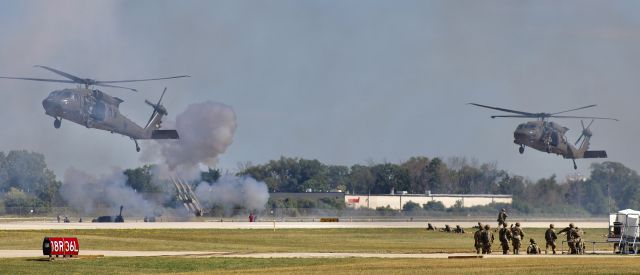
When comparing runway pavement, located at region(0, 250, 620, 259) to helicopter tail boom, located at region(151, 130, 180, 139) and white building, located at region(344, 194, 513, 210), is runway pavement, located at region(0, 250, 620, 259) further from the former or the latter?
white building, located at region(344, 194, 513, 210)

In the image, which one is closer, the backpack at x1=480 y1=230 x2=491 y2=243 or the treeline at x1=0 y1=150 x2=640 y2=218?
the backpack at x1=480 y1=230 x2=491 y2=243

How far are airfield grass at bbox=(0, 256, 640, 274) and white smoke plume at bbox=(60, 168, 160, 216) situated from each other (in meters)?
80.4

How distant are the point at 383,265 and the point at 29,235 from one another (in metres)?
37.3

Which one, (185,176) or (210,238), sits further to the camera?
(185,176)

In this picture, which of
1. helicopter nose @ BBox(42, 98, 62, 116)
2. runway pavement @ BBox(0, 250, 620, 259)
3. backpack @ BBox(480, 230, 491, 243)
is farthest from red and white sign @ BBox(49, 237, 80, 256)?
helicopter nose @ BBox(42, 98, 62, 116)

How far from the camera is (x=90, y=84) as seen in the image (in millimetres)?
95812

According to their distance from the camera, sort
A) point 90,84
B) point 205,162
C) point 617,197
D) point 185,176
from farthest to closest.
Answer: point 617,197
point 185,176
point 205,162
point 90,84

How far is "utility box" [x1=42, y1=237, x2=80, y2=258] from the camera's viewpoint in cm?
5653

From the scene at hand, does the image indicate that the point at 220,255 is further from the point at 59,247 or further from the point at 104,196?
the point at 104,196

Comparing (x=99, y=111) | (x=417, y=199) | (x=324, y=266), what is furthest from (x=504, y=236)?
(x=417, y=199)

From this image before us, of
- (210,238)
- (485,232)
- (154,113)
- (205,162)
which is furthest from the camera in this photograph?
(205,162)

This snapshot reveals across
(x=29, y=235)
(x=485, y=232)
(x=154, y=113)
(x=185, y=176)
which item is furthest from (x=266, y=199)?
(x=485, y=232)

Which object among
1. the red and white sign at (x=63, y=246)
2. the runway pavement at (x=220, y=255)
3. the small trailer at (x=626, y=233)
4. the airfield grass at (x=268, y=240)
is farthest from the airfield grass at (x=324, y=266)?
the airfield grass at (x=268, y=240)

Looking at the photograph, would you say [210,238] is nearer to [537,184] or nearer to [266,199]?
[266,199]
